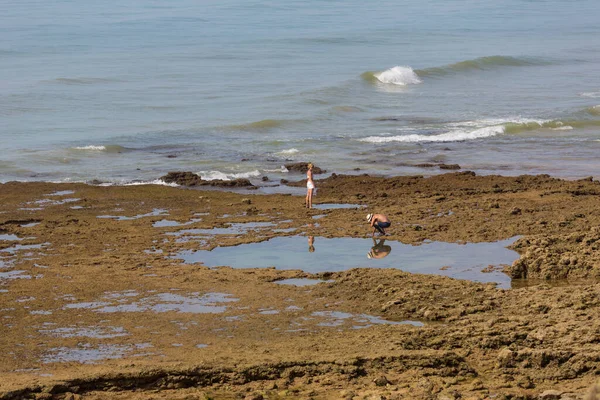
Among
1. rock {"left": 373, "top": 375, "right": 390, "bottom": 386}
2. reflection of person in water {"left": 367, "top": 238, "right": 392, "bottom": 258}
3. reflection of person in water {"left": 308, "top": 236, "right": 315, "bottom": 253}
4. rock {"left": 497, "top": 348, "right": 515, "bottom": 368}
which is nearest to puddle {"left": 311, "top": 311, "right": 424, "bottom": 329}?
rock {"left": 497, "top": 348, "right": 515, "bottom": 368}

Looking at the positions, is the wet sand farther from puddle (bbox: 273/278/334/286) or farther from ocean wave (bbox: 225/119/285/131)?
ocean wave (bbox: 225/119/285/131)

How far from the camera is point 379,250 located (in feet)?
49.9

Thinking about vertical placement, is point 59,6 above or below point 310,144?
above

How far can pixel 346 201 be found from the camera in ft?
63.8

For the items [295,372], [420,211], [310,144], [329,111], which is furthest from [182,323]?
[329,111]

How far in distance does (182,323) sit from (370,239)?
5228mm

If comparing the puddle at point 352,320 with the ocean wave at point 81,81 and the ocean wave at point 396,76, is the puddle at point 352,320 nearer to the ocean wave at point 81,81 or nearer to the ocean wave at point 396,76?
the ocean wave at point 396,76

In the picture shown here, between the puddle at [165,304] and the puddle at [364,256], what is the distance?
187 cm

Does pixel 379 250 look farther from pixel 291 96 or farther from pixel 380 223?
pixel 291 96

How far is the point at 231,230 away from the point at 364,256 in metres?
3.26

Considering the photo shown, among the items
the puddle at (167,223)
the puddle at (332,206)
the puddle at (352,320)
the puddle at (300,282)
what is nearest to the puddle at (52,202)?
the puddle at (167,223)

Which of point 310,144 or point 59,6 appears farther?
point 59,6

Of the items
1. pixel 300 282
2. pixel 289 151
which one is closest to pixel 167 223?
pixel 300 282

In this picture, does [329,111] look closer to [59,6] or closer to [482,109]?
[482,109]
